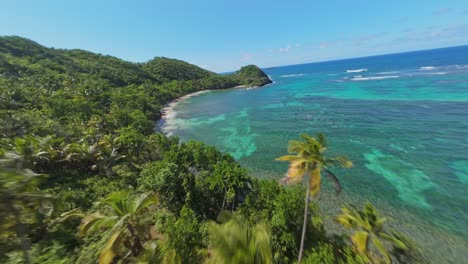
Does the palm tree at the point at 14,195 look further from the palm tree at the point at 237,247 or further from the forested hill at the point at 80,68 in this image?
the forested hill at the point at 80,68

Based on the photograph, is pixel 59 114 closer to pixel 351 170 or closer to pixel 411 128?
pixel 351 170

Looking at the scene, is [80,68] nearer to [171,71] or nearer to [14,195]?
[171,71]

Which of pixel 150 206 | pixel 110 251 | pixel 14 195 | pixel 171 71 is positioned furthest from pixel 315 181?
pixel 171 71

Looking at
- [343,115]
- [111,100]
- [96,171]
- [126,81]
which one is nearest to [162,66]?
[126,81]

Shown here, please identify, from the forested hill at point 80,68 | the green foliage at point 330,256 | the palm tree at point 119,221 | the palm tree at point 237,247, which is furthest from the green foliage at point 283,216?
the forested hill at point 80,68

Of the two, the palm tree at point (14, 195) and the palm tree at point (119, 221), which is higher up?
the palm tree at point (14, 195)

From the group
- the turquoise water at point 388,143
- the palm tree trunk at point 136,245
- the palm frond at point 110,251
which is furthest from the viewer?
the turquoise water at point 388,143

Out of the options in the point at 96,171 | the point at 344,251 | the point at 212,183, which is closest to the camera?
the point at 344,251

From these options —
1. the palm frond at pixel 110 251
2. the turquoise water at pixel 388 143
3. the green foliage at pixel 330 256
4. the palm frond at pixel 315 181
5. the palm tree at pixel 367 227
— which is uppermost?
the palm frond at pixel 315 181
